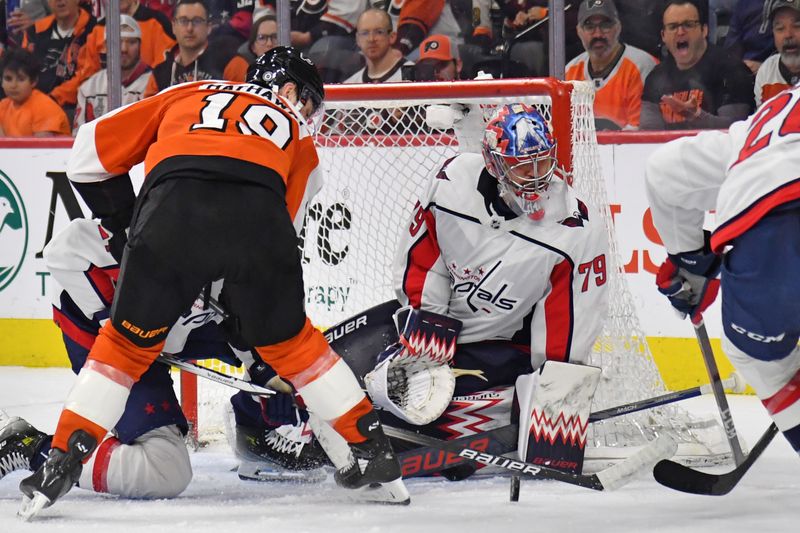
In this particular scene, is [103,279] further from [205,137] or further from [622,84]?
[622,84]

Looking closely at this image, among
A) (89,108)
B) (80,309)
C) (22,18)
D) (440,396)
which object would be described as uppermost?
(22,18)

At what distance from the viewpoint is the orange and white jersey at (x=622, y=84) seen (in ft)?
13.5

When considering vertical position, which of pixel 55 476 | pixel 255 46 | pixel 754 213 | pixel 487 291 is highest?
pixel 255 46

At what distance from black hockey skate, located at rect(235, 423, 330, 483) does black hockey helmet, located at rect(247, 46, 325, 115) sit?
2.77 ft

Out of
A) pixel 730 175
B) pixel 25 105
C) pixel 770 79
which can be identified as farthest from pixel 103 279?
pixel 25 105

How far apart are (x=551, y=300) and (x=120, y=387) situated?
1.04 metres

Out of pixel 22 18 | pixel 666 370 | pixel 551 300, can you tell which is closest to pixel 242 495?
pixel 551 300

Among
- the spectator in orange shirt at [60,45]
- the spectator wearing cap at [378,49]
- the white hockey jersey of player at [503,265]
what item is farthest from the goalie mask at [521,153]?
the spectator in orange shirt at [60,45]

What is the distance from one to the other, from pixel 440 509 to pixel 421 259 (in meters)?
0.70

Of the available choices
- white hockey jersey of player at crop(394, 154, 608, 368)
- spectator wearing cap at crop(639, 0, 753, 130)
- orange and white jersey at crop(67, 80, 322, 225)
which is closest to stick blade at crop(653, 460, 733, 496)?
white hockey jersey of player at crop(394, 154, 608, 368)

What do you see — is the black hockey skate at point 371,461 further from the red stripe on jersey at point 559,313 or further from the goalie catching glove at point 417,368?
the red stripe on jersey at point 559,313

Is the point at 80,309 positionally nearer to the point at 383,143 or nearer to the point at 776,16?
the point at 383,143

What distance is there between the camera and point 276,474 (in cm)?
285

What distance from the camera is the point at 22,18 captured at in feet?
16.7
